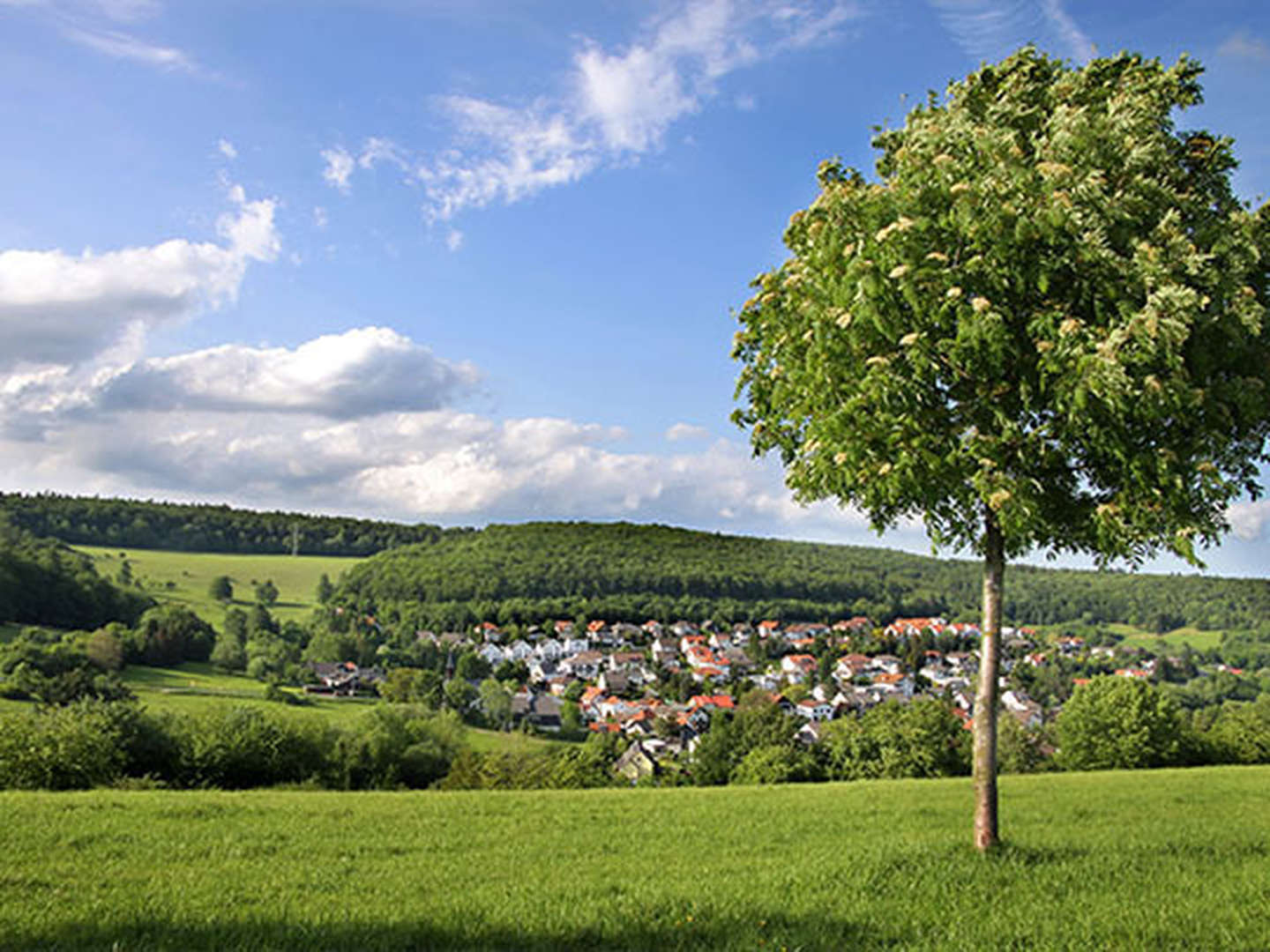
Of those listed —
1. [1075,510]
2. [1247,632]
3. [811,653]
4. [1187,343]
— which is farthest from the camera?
[811,653]

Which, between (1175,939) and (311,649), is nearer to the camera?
(1175,939)

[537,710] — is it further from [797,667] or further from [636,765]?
[797,667]

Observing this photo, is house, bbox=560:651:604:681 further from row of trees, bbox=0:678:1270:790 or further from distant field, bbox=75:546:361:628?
row of trees, bbox=0:678:1270:790

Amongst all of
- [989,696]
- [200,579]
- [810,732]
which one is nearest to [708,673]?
[810,732]

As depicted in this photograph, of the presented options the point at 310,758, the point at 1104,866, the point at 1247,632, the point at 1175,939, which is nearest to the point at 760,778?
the point at 310,758

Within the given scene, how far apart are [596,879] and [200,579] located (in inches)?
7487

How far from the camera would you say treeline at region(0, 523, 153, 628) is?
124 metres

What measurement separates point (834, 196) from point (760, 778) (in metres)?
48.5

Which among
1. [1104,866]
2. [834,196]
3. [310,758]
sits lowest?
[310,758]

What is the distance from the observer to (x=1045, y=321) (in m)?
9.72

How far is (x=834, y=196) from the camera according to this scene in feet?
35.4

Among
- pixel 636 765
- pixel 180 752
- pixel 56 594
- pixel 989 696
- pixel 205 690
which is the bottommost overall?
pixel 636 765

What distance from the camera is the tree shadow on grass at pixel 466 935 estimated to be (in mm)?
7551

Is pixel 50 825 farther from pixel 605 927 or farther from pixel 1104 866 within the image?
pixel 1104 866
